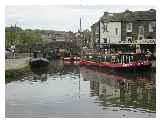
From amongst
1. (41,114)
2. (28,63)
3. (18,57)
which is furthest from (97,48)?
(41,114)

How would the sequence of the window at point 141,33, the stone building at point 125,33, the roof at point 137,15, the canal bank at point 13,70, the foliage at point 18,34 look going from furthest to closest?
the window at point 141,33 < the stone building at point 125,33 < the canal bank at point 13,70 < the roof at point 137,15 < the foliage at point 18,34

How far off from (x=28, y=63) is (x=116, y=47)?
2384 mm

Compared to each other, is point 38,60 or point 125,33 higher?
point 125,33

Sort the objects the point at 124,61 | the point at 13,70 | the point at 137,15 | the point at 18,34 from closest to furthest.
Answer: the point at 13,70 < the point at 137,15 < the point at 18,34 < the point at 124,61

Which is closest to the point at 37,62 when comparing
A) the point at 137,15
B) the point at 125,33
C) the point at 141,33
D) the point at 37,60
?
the point at 37,60

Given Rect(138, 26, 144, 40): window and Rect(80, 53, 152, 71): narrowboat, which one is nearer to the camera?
Rect(80, 53, 152, 71): narrowboat

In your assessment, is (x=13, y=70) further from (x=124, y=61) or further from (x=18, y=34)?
(x=124, y=61)

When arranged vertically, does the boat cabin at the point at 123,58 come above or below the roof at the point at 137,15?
below

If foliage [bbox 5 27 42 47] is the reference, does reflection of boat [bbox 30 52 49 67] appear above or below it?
below

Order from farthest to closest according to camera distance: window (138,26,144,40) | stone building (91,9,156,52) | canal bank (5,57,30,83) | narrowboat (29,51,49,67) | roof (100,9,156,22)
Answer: narrowboat (29,51,49,67)
window (138,26,144,40)
stone building (91,9,156,52)
canal bank (5,57,30,83)
roof (100,9,156,22)

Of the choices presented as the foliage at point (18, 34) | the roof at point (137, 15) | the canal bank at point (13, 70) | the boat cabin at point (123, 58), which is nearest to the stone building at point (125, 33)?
the boat cabin at point (123, 58)

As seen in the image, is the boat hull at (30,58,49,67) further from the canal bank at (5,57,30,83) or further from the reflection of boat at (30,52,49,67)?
the canal bank at (5,57,30,83)

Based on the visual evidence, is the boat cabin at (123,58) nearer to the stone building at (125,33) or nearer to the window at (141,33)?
the stone building at (125,33)

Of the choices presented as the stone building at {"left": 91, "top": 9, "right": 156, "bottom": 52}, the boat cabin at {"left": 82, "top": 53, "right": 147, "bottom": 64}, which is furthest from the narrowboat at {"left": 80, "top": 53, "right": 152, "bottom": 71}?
the stone building at {"left": 91, "top": 9, "right": 156, "bottom": 52}
